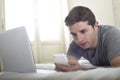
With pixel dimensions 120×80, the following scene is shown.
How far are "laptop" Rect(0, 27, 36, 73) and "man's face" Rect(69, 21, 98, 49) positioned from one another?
1.47 ft

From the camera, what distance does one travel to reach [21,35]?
96 centimetres

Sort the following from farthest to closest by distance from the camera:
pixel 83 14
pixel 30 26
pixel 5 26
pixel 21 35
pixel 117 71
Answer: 1. pixel 30 26
2. pixel 5 26
3. pixel 83 14
4. pixel 21 35
5. pixel 117 71

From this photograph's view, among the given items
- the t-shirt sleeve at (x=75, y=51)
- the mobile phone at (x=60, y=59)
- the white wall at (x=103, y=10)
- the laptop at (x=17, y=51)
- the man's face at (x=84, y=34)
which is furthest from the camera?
the white wall at (x=103, y=10)

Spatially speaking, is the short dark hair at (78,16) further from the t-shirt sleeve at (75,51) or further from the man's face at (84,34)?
the t-shirt sleeve at (75,51)

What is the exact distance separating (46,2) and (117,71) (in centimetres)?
324

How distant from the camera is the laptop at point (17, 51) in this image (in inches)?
37.8

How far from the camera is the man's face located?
1.35 metres

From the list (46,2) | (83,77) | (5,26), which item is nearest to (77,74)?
(83,77)

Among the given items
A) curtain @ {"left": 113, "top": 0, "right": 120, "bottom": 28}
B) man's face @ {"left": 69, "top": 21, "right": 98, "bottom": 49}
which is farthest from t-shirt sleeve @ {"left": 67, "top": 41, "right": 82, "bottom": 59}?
curtain @ {"left": 113, "top": 0, "right": 120, "bottom": 28}

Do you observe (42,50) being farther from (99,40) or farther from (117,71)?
(117,71)

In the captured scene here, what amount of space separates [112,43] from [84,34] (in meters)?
0.18

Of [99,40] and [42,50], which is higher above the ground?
[99,40]

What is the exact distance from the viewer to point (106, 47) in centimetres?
134

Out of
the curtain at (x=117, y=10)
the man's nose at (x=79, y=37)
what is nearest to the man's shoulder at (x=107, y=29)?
the man's nose at (x=79, y=37)
